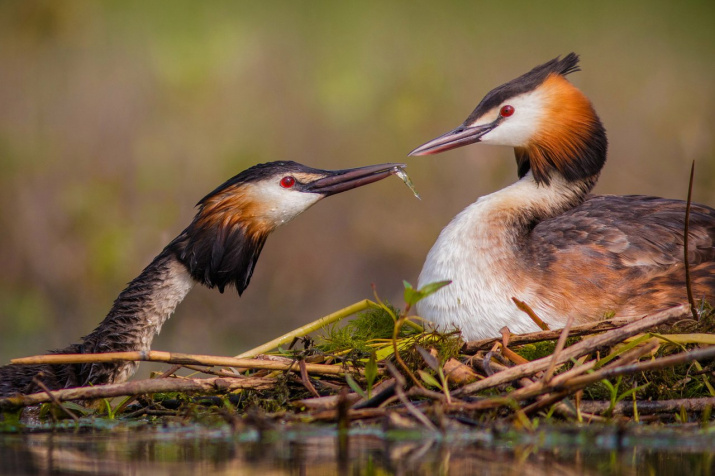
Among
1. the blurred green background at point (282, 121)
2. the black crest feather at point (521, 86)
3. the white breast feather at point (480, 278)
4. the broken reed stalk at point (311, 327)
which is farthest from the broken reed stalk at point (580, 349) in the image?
the blurred green background at point (282, 121)

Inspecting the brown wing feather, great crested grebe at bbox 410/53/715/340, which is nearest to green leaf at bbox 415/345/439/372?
great crested grebe at bbox 410/53/715/340

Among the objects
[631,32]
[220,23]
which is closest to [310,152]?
[220,23]

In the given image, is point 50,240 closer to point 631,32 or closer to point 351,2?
point 351,2

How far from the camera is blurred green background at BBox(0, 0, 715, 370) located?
928cm

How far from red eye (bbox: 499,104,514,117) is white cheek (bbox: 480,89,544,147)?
0.06 ft

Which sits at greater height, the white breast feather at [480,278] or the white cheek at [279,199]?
the white cheek at [279,199]

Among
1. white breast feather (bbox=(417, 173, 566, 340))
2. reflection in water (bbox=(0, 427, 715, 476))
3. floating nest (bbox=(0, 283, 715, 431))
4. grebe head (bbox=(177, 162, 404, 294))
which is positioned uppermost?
grebe head (bbox=(177, 162, 404, 294))

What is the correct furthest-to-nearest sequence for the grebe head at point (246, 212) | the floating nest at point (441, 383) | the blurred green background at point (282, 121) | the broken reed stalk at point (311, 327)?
the blurred green background at point (282, 121) → the grebe head at point (246, 212) → the broken reed stalk at point (311, 327) → the floating nest at point (441, 383)

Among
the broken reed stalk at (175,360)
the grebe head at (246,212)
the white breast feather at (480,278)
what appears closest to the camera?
the broken reed stalk at (175,360)

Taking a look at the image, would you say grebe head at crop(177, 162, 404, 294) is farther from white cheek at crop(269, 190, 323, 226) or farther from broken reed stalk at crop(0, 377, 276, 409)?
broken reed stalk at crop(0, 377, 276, 409)

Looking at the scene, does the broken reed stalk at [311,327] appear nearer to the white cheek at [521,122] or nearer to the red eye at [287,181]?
the red eye at [287,181]

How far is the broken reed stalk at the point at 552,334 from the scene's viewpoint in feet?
15.5

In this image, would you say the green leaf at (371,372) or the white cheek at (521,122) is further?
the white cheek at (521,122)

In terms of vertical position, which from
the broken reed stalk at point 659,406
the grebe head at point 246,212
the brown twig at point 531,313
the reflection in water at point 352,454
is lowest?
the reflection in water at point 352,454
